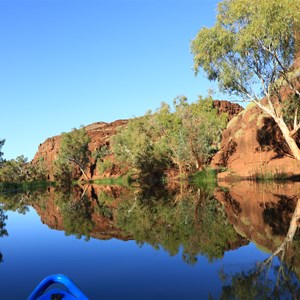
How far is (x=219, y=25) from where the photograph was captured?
22.9 m

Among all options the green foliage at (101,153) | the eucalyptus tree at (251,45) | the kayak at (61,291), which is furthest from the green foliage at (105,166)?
the kayak at (61,291)

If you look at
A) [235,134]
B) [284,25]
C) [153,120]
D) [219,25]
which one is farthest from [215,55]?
[153,120]

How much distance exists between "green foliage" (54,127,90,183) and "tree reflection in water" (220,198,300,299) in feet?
230

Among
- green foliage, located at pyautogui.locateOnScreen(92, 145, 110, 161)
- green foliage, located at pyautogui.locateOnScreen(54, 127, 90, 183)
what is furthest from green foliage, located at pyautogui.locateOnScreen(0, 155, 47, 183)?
green foliage, located at pyautogui.locateOnScreen(92, 145, 110, 161)

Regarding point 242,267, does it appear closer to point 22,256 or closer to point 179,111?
point 22,256

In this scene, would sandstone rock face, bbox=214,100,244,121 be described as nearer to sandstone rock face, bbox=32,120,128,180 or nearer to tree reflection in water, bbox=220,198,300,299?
sandstone rock face, bbox=32,120,128,180

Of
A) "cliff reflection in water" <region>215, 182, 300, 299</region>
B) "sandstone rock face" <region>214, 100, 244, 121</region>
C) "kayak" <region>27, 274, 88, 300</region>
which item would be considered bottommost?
"cliff reflection in water" <region>215, 182, 300, 299</region>

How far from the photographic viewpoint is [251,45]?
867 inches

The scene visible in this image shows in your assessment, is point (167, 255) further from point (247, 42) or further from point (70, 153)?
point (70, 153)

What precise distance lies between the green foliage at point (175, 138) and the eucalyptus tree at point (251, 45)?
645 inches

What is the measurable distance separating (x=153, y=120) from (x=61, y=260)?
43.0m

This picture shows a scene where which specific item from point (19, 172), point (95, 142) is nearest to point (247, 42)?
point (19, 172)

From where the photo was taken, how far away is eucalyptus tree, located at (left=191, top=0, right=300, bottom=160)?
20453 millimetres

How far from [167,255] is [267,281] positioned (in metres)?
2.37
